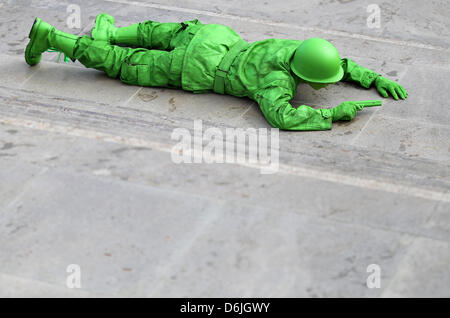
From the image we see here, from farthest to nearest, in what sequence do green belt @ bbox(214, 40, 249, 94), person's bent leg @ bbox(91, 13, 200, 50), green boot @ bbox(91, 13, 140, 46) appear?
green boot @ bbox(91, 13, 140, 46) → person's bent leg @ bbox(91, 13, 200, 50) → green belt @ bbox(214, 40, 249, 94)

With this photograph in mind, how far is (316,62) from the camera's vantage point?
6.68 meters

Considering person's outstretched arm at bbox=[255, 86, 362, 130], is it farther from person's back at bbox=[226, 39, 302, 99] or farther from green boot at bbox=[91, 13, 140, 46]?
green boot at bbox=[91, 13, 140, 46]

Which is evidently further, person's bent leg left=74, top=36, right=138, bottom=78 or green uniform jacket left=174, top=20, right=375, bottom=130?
person's bent leg left=74, top=36, right=138, bottom=78

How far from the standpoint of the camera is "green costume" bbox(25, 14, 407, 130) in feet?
22.1

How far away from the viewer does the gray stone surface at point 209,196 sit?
505cm

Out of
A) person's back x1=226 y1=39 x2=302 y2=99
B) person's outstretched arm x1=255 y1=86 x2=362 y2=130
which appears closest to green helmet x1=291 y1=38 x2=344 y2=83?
person's back x1=226 y1=39 x2=302 y2=99

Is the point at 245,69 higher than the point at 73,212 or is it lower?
higher

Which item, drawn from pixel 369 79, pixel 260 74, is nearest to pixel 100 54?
pixel 260 74

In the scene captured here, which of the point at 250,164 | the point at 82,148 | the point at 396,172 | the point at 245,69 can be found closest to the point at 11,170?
the point at 82,148

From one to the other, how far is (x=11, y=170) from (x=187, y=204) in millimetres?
1427

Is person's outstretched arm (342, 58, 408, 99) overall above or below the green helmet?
below

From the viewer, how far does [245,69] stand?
7.04 metres

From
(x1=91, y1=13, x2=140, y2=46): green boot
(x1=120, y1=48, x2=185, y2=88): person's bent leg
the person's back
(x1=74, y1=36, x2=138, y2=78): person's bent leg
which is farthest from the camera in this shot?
(x1=91, y1=13, x2=140, y2=46): green boot

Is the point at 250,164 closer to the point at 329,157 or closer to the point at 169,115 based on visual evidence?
the point at 329,157
